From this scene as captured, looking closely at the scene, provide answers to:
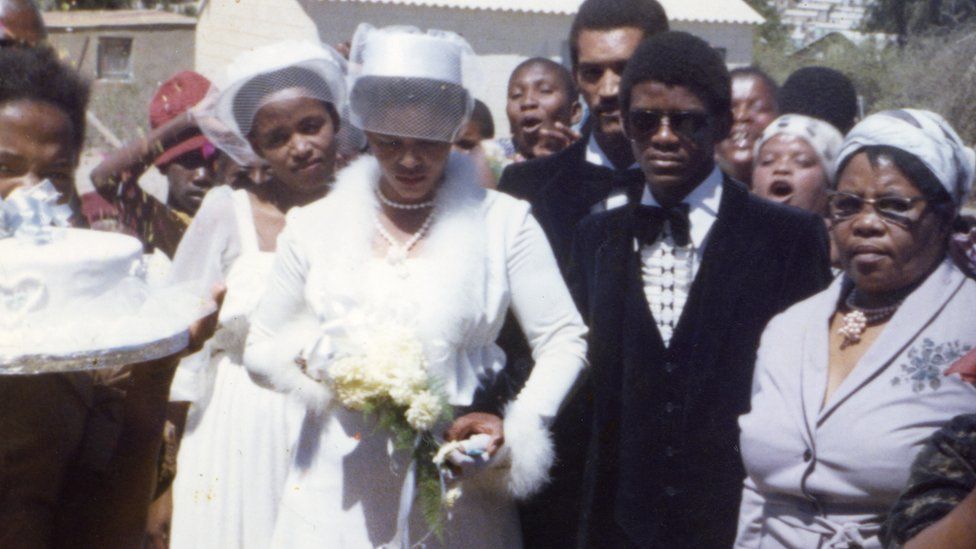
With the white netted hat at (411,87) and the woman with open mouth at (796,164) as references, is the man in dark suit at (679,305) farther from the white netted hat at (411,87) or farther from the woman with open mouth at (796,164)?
the woman with open mouth at (796,164)

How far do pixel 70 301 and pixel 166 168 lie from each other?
368 cm

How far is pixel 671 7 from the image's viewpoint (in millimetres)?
26891

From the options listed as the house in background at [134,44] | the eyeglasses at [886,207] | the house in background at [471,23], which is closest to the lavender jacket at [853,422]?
the eyeglasses at [886,207]

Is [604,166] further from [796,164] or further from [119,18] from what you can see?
[119,18]

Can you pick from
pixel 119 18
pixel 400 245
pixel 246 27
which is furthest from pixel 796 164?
pixel 119 18

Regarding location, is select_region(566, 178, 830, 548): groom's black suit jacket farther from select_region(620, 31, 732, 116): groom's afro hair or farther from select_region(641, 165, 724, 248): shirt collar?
select_region(620, 31, 732, 116): groom's afro hair

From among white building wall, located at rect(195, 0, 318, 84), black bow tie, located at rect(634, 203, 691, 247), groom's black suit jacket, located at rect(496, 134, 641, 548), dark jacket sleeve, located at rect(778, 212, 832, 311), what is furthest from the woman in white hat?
white building wall, located at rect(195, 0, 318, 84)

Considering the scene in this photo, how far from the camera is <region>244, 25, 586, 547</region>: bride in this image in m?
3.69

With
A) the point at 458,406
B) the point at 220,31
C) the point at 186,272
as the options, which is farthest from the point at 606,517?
the point at 220,31

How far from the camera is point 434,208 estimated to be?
3938 mm

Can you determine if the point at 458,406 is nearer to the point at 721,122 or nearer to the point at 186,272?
the point at 721,122

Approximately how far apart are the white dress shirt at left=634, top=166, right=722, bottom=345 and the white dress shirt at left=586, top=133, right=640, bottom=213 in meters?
0.37

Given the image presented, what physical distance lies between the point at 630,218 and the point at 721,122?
43 cm

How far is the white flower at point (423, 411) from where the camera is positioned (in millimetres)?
3434
